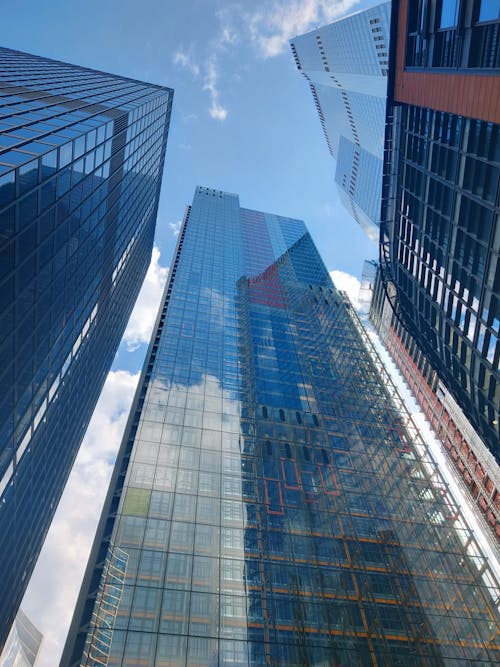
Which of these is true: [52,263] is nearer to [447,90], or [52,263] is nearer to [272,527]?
[447,90]

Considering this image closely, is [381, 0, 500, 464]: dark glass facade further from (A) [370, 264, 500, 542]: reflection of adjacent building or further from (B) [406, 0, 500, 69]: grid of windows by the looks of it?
(A) [370, 264, 500, 542]: reflection of adjacent building

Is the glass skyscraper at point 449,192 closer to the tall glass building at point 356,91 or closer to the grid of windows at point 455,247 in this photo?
the grid of windows at point 455,247

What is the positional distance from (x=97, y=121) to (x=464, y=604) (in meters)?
44.2

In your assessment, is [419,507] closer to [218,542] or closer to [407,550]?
[407,550]

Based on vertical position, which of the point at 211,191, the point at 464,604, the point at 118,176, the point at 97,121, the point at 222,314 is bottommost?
the point at 464,604

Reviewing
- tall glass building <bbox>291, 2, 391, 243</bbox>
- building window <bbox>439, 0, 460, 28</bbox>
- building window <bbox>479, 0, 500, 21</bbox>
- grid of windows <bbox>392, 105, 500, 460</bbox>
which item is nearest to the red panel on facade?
grid of windows <bbox>392, 105, 500, 460</bbox>

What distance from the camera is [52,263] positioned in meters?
28.3

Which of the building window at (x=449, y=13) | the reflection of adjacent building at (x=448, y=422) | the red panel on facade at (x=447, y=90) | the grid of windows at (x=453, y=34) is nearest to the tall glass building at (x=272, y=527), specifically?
the reflection of adjacent building at (x=448, y=422)

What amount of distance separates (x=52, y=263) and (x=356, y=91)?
435ft

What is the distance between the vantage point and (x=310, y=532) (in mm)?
36969

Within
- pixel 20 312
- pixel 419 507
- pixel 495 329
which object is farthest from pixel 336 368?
pixel 20 312

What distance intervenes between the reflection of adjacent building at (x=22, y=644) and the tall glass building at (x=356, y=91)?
14681 cm

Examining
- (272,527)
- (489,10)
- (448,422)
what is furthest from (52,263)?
(448,422)

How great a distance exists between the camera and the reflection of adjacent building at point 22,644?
4882 inches
